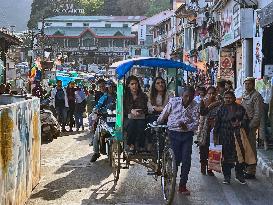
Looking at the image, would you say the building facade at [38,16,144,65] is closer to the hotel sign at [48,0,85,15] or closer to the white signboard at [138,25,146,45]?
the white signboard at [138,25,146,45]

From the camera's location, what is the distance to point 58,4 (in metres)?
114

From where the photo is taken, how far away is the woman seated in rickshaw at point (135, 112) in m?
8.82

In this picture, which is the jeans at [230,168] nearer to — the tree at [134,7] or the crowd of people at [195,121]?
the crowd of people at [195,121]

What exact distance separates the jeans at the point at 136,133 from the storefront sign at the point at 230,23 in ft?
43.1

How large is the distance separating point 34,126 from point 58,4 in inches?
4298

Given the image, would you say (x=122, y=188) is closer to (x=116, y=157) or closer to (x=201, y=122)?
(x=116, y=157)

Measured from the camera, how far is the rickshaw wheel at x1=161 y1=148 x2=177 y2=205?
7.41 meters

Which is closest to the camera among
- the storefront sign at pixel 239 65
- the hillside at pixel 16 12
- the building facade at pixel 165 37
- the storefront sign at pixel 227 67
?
the storefront sign at pixel 239 65

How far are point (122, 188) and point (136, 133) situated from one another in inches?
36.5

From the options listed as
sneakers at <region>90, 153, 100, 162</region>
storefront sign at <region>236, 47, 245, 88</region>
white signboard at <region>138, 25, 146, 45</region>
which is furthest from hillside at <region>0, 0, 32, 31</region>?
sneakers at <region>90, 153, 100, 162</region>

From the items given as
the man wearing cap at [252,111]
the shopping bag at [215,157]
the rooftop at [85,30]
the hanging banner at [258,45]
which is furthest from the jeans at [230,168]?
the rooftop at [85,30]

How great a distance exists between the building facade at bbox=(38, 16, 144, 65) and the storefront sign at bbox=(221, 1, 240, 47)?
66193 mm

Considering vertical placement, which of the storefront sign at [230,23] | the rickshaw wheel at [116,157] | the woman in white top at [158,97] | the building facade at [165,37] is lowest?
the rickshaw wheel at [116,157]

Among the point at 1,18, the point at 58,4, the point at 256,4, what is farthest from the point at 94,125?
the point at 58,4
